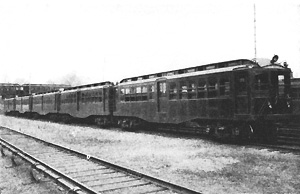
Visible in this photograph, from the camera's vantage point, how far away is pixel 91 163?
881 cm

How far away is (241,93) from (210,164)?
4.20 m

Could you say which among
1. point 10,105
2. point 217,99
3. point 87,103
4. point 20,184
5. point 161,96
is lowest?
point 20,184

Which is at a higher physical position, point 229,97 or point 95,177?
point 229,97

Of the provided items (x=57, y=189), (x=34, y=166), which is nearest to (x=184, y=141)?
(x=34, y=166)

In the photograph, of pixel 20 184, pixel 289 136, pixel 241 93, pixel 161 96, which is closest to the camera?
pixel 20 184

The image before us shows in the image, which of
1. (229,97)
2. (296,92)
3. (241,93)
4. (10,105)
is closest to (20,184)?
(229,97)

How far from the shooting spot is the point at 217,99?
12.5 m

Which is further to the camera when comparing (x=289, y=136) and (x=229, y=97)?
(x=289, y=136)

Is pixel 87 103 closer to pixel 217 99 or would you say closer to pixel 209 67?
pixel 209 67

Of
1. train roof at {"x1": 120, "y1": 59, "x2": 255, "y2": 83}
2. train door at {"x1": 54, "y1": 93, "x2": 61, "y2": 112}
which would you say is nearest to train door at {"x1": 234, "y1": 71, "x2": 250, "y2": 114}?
train roof at {"x1": 120, "y1": 59, "x2": 255, "y2": 83}

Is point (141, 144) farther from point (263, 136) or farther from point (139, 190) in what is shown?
point (139, 190)

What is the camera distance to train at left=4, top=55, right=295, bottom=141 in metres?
11.6

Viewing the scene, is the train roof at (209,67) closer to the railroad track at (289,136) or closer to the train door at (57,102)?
the railroad track at (289,136)

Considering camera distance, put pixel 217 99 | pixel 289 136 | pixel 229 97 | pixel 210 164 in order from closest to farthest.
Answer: pixel 210 164 < pixel 229 97 < pixel 217 99 < pixel 289 136
